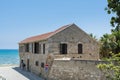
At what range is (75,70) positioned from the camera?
24266mm

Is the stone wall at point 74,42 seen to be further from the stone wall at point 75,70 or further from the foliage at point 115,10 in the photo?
the foliage at point 115,10

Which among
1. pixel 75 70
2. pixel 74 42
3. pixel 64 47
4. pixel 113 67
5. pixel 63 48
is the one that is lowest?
pixel 75 70

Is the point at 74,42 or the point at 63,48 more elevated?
the point at 74,42

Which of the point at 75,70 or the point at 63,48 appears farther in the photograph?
the point at 63,48

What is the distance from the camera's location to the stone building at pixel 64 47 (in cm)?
3109

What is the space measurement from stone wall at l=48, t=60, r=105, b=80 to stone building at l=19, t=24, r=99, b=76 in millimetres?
2222

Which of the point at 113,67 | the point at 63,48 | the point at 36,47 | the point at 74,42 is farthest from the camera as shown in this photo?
the point at 36,47

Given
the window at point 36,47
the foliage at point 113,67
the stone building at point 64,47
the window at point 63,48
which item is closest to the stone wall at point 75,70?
the stone building at point 64,47

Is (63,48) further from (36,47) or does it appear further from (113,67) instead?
(113,67)

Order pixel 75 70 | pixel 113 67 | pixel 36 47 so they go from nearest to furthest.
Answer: pixel 113 67 → pixel 75 70 → pixel 36 47

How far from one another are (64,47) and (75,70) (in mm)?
8324

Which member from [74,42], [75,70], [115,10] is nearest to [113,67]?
[115,10]

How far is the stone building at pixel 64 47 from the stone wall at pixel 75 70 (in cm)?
222

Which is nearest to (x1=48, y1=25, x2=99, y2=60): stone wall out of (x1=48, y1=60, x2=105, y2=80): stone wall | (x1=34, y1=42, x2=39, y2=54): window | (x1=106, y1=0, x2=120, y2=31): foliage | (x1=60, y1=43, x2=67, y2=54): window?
(x1=60, y1=43, x2=67, y2=54): window
